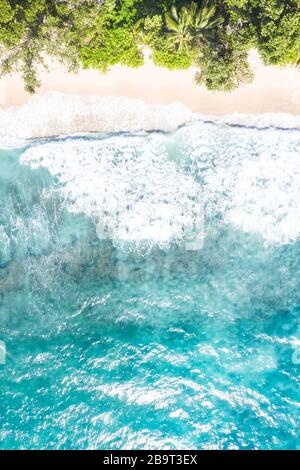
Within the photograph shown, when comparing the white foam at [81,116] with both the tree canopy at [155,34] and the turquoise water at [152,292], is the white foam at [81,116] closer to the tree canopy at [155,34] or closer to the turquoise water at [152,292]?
the turquoise water at [152,292]

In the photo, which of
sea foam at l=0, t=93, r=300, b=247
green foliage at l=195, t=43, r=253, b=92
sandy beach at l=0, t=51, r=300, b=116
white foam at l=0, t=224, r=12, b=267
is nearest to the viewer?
green foliage at l=195, t=43, r=253, b=92

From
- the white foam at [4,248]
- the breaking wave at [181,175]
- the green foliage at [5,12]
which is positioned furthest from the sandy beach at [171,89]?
the white foam at [4,248]

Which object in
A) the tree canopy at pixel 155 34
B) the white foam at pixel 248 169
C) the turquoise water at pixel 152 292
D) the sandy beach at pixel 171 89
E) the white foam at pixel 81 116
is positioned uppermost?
the tree canopy at pixel 155 34

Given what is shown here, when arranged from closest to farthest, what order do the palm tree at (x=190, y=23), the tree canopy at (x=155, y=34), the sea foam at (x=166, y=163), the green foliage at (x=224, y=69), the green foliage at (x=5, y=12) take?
the green foliage at (x=5, y=12) → the tree canopy at (x=155, y=34) → the palm tree at (x=190, y=23) → the green foliage at (x=224, y=69) → the sea foam at (x=166, y=163)

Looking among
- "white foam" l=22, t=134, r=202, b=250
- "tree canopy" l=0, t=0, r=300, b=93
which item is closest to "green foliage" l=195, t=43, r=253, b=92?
"tree canopy" l=0, t=0, r=300, b=93

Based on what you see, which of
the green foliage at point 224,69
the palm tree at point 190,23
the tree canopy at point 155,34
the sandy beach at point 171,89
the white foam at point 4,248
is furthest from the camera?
the white foam at point 4,248

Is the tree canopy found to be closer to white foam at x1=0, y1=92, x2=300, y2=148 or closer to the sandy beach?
the sandy beach

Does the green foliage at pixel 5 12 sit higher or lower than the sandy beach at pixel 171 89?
higher
